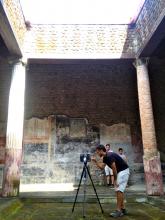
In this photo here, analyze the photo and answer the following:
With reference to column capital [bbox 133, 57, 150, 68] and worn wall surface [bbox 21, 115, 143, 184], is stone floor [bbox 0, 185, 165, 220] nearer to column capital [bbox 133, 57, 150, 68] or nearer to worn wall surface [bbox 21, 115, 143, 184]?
worn wall surface [bbox 21, 115, 143, 184]

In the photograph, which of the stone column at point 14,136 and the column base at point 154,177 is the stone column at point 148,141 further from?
the stone column at point 14,136

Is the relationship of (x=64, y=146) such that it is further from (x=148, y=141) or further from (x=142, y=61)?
(x=142, y=61)

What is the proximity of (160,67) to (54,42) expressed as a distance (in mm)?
4893

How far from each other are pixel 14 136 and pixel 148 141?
4110mm

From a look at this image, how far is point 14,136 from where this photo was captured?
7.89 metres

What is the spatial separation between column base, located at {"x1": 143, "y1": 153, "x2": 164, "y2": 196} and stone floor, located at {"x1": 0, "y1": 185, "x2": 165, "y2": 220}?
0.39 metres

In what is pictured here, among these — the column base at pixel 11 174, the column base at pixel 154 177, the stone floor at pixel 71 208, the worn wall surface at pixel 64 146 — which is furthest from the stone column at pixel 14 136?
the column base at pixel 154 177

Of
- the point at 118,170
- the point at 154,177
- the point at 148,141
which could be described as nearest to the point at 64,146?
the point at 148,141

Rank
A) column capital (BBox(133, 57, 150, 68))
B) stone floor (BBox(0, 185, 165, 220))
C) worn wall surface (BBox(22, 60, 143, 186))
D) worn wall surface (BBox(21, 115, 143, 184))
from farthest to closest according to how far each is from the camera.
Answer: worn wall surface (BBox(22, 60, 143, 186)) → worn wall surface (BBox(21, 115, 143, 184)) → column capital (BBox(133, 57, 150, 68)) → stone floor (BBox(0, 185, 165, 220))

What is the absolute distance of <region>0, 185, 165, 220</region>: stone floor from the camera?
4.93 meters

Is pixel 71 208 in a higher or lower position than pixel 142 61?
lower

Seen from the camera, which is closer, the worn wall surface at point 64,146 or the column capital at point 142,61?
the column capital at point 142,61

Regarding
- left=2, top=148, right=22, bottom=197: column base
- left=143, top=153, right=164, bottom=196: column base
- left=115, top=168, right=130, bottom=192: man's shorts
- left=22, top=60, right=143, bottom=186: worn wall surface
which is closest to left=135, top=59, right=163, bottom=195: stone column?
left=143, top=153, right=164, bottom=196: column base

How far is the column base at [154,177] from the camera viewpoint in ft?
24.8
